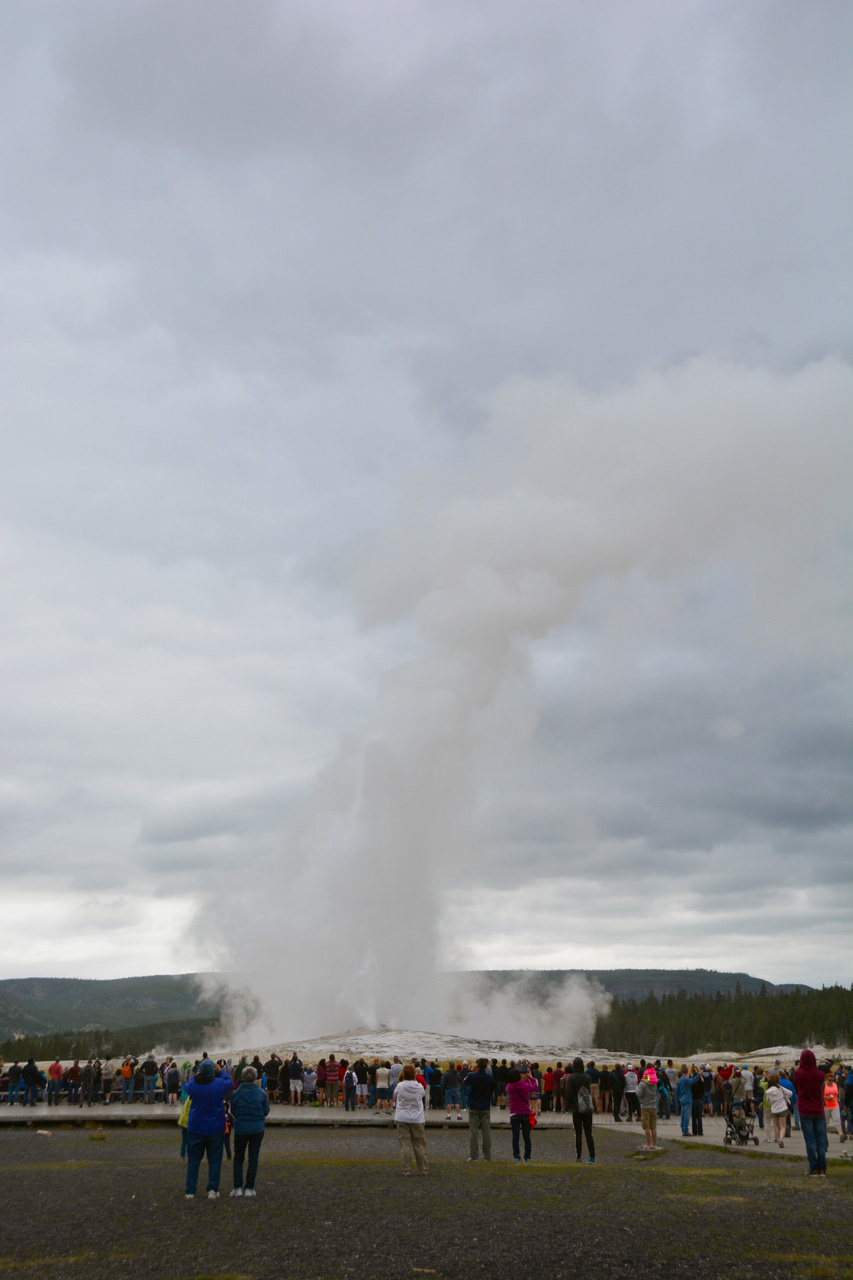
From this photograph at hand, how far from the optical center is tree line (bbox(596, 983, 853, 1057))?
5728 inches

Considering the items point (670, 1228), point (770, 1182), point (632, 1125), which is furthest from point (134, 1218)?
point (632, 1125)

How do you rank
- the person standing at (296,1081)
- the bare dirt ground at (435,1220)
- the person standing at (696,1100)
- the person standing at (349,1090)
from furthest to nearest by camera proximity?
the person standing at (296,1081)
the person standing at (349,1090)
the person standing at (696,1100)
the bare dirt ground at (435,1220)

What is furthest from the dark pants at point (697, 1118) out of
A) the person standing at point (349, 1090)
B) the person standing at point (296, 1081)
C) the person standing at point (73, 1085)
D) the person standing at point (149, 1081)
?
the person standing at point (73, 1085)

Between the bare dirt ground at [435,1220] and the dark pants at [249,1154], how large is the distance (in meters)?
0.38

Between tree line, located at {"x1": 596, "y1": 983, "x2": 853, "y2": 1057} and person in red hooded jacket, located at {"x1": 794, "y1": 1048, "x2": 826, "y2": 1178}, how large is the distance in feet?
446

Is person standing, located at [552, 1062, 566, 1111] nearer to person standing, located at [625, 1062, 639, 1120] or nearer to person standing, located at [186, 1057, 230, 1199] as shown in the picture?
person standing, located at [625, 1062, 639, 1120]

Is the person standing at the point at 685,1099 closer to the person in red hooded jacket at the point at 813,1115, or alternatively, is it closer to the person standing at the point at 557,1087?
the person standing at the point at 557,1087

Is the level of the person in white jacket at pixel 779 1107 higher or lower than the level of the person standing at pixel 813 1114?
lower

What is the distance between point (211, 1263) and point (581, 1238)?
14.9ft

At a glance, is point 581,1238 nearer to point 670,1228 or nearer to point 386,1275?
point 670,1228

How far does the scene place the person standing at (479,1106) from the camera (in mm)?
22422

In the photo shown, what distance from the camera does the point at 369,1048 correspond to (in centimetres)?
7369

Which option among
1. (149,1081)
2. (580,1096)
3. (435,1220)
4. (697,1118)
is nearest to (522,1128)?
(580,1096)

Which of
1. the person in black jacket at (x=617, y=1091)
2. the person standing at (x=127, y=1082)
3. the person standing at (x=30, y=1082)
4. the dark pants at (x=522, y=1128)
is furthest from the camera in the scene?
the person standing at (x=127, y=1082)
